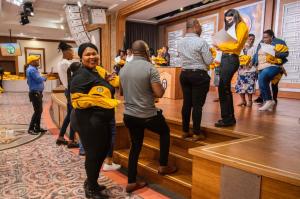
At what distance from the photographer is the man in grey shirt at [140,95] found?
2.11m

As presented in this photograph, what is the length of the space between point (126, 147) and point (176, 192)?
109cm

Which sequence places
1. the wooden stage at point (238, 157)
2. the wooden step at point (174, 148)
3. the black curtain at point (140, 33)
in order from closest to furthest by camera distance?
the wooden stage at point (238, 157), the wooden step at point (174, 148), the black curtain at point (140, 33)

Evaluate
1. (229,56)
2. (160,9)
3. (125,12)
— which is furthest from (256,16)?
(229,56)

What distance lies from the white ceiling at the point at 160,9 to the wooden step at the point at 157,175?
19.0ft

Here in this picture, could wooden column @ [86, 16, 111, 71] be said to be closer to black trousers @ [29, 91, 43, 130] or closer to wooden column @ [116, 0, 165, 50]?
wooden column @ [116, 0, 165, 50]

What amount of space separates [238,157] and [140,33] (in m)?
9.06

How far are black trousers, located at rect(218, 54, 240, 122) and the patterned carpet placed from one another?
127 cm

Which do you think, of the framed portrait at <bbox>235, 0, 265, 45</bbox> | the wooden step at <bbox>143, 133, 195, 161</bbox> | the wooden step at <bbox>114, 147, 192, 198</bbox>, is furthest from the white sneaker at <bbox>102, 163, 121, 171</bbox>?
the framed portrait at <bbox>235, 0, 265, 45</bbox>

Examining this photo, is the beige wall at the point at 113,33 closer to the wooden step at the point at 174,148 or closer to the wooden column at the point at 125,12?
the wooden column at the point at 125,12

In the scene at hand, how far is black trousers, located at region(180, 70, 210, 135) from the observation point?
8.20 ft

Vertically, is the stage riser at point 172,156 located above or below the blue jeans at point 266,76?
below

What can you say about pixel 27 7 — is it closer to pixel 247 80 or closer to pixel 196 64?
pixel 247 80

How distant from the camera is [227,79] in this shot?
2.63 meters

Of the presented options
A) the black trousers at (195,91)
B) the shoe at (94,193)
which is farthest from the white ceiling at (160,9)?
the shoe at (94,193)
